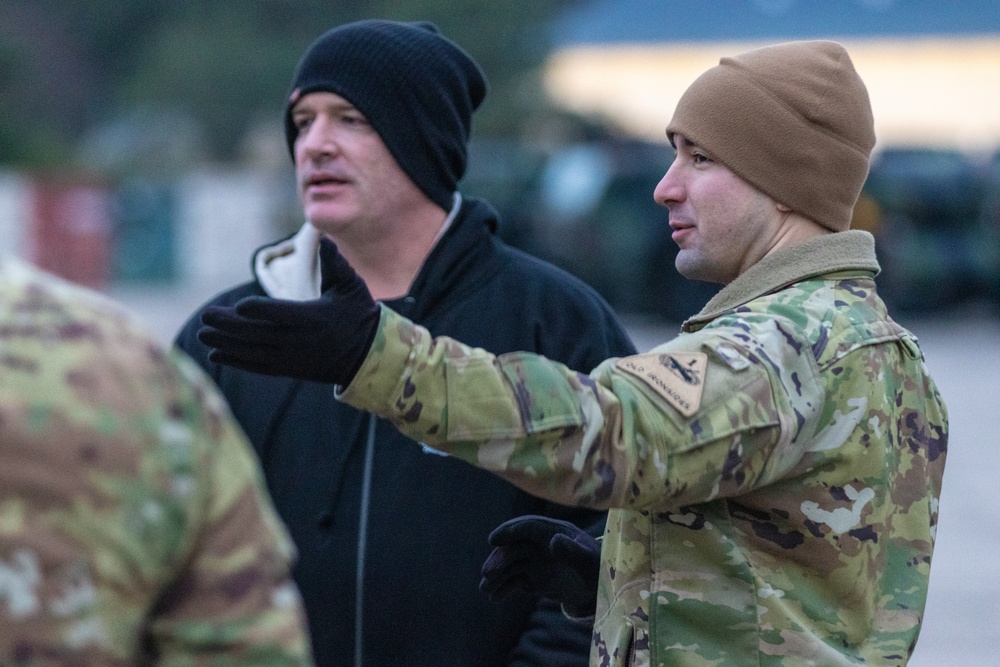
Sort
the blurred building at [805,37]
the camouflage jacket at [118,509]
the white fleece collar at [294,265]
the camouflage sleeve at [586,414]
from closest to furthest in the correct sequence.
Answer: the camouflage jacket at [118,509] → the camouflage sleeve at [586,414] → the white fleece collar at [294,265] → the blurred building at [805,37]

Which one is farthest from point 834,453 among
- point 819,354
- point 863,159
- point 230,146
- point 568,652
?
point 230,146

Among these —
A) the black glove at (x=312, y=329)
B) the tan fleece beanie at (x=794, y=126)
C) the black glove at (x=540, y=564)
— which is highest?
the tan fleece beanie at (x=794, y=126)

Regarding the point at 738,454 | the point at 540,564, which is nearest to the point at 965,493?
the point at 540,564

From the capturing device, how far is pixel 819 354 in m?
2.11

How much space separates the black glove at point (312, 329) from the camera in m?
1.95

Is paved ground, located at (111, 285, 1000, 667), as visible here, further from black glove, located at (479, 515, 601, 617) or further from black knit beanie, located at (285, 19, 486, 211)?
black glove, located at (479, 515, 601, 617)

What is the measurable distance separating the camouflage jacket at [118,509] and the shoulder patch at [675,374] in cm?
64

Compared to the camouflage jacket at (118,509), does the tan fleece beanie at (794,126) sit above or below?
above

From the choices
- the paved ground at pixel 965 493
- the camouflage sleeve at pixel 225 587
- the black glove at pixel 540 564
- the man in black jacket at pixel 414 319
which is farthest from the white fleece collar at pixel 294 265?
the paved ground at pixel 965 493

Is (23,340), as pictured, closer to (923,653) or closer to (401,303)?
(401,303)

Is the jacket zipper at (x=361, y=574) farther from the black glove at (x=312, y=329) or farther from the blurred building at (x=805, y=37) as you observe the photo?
the blurred building at (x=805, y=37)

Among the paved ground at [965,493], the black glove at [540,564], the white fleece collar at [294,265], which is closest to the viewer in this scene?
the black glove at [540,564]

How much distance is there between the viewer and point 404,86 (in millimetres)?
3279

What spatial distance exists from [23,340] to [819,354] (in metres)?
1.11
